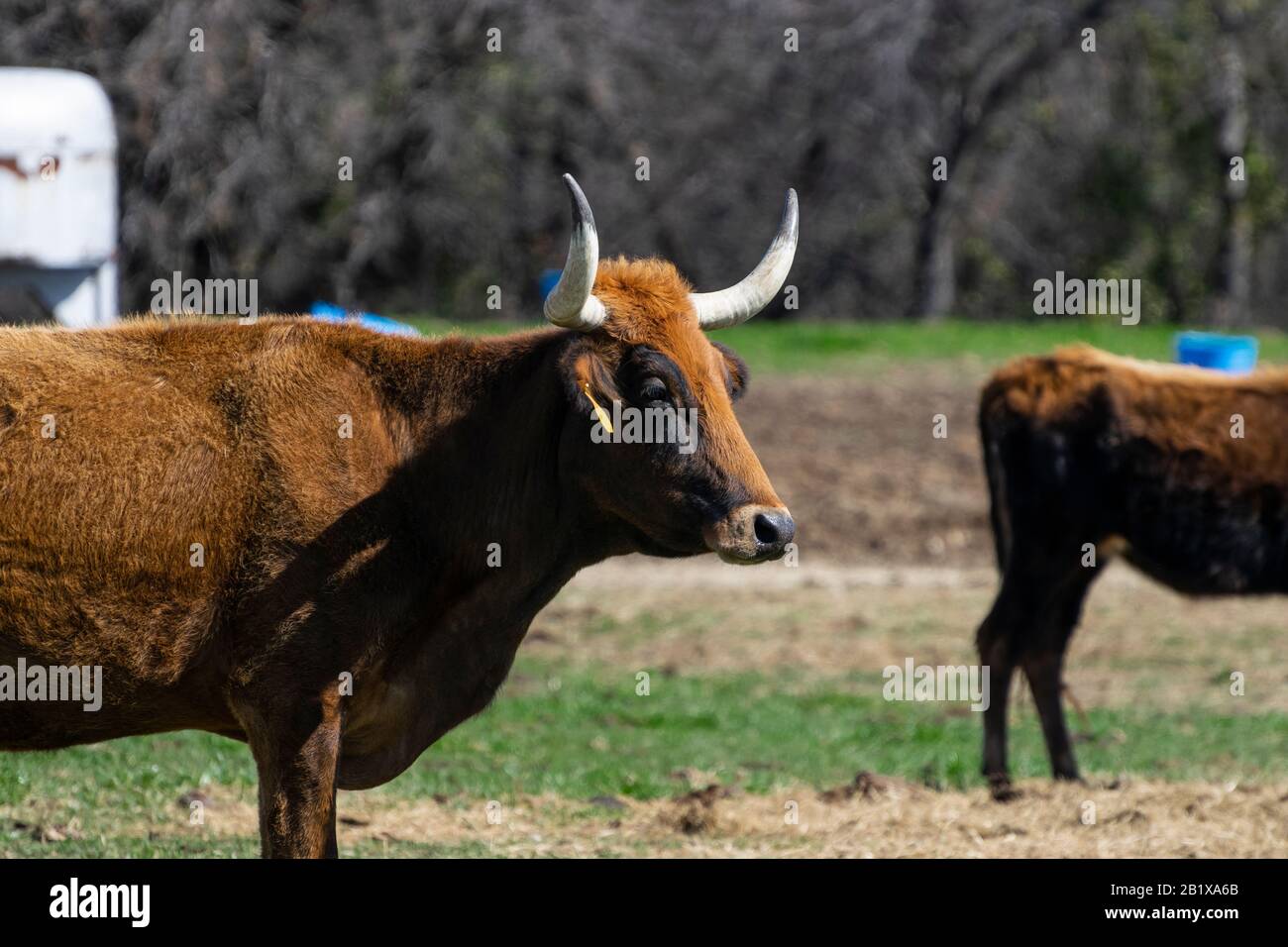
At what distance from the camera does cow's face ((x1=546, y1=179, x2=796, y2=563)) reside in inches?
222

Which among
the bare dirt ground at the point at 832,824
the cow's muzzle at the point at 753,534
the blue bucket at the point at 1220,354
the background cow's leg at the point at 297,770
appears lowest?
the bare dirt ground at the point at 832,824

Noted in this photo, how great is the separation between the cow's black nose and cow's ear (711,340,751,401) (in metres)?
0.66

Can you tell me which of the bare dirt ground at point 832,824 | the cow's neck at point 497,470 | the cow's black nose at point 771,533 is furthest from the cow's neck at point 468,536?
the bare dirt ground at point 832,824

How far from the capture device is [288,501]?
5523mm

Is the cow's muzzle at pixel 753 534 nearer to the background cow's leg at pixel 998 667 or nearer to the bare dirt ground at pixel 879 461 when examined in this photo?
the background cow's leg at pixel 998 667

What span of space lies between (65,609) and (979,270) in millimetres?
28828

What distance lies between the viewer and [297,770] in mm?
5461

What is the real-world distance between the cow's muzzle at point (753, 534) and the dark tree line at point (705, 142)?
52.6 feet

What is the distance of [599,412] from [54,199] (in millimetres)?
6331

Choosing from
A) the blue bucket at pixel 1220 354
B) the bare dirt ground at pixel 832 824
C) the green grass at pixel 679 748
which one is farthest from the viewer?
the blue bucket at pixel 1220 354

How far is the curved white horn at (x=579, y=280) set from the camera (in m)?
5.47

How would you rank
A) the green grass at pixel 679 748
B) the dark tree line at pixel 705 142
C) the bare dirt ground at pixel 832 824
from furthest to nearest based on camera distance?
the dark tree line at pixel 705 142, the green grass at pixel 679 748, the bare dirt ground at pixel 832 824

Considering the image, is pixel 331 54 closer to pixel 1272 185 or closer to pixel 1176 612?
pixel 1176 612

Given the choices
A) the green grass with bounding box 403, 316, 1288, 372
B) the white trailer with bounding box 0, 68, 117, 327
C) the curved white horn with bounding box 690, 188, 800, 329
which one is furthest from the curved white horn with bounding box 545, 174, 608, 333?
the green grass with bounding box 403, 316, 1288, 372
